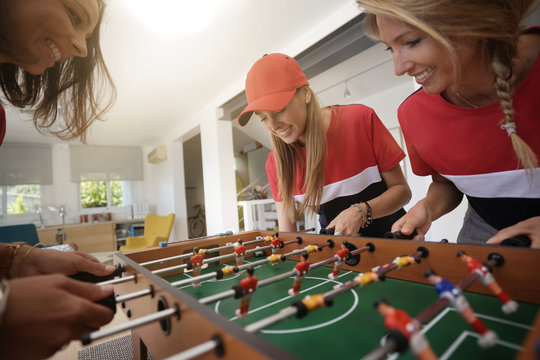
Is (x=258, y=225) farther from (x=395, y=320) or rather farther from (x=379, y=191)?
(x=395, y=320)

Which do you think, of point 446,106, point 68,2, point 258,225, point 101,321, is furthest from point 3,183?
point 446,106

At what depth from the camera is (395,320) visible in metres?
0.41

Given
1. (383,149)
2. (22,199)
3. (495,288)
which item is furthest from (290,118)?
(22,199)

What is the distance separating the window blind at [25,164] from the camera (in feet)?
20.2

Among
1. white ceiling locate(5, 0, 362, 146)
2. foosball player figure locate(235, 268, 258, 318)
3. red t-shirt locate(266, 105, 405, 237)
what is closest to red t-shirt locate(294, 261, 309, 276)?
foosball player figure locate(235, 268, 258, 318)

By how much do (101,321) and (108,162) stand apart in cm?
790

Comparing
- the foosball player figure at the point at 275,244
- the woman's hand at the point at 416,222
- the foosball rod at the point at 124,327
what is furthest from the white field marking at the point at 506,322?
the foosball player figure at the point at 275,244

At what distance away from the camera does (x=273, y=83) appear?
1.42 meters

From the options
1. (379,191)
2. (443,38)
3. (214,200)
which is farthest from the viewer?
(214,200)

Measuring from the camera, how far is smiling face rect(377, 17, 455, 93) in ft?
2.94

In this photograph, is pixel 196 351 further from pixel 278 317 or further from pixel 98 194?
pixel 98 194

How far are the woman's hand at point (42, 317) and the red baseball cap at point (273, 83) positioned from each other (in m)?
1.08

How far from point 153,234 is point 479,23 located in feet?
18.6

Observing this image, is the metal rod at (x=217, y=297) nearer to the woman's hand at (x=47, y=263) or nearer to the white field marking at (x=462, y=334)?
the white field marking at (x=462, y=334)
